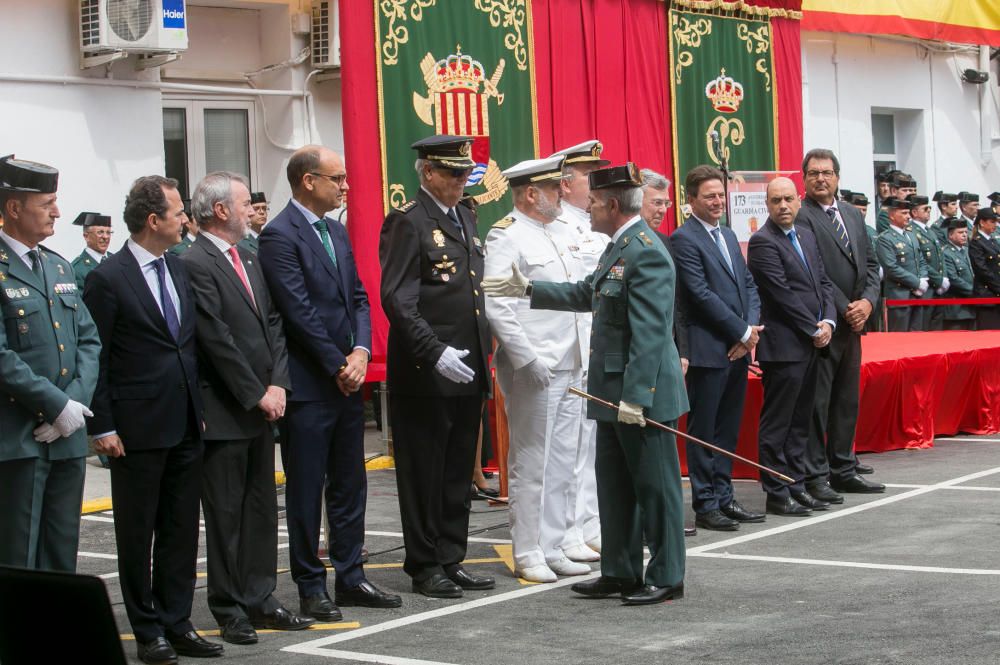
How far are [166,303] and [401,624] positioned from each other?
1577 mm

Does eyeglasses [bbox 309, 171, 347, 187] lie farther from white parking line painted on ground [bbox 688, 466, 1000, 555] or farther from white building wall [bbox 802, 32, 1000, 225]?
white building wall [bbox 802, 32, 1000, 225]

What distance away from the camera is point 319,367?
19.9 ft

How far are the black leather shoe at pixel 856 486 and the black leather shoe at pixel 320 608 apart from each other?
399cm

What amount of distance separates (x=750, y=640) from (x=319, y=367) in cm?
202

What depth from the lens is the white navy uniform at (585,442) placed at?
24.2 feet

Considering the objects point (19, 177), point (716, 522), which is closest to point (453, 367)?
point (19, 177)

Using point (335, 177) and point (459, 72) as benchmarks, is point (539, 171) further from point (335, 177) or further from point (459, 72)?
point (459, 72)

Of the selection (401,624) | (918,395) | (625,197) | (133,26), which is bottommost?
(401,624)

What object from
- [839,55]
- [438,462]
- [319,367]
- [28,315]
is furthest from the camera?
[839,55]

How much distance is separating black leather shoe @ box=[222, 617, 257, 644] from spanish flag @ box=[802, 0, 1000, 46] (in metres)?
13.9

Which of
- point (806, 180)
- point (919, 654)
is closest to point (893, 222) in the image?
point (806, 180)

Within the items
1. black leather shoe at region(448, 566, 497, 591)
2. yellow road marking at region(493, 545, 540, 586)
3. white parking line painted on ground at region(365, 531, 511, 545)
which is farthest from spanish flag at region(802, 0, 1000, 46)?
black leather shoe at region(448, 566, 497, 591)

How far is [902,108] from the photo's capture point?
68.0 ft

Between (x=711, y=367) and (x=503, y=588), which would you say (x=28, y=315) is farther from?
(x=711, y=367)
